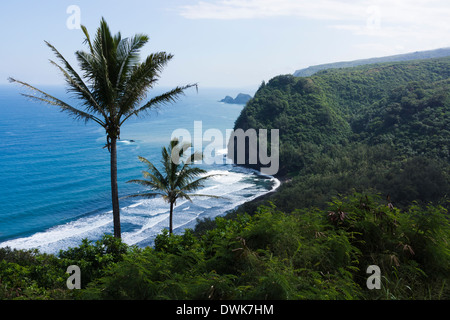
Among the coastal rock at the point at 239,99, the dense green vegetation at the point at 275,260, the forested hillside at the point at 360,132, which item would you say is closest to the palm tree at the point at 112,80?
the dense green vegetation at the point at 275,260

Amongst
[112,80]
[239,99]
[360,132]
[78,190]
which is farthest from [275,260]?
[239,99]

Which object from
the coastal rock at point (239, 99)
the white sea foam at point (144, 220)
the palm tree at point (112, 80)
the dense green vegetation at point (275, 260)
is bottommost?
the white sea foam at point (144, 220)

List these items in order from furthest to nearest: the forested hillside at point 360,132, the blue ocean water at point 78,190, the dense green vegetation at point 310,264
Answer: the blue ocean water at point 78,190 → the forested hillside at point 360,132 → the dense green vegetation at point 310,264

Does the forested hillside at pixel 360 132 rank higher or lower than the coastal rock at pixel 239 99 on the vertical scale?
lower

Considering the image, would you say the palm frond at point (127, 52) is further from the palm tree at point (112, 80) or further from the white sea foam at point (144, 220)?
the white sea foam at point (144, 220)

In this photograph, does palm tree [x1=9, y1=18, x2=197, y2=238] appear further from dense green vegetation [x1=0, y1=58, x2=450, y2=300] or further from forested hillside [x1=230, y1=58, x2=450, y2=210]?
forested hillside [x1=230, y1=58, x2=450, y2=210]

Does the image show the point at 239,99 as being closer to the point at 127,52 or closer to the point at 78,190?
the point at 78,190
